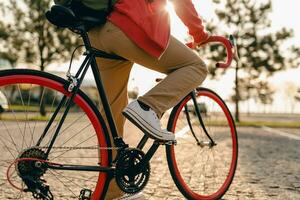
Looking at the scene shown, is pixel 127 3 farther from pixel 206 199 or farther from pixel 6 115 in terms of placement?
pixel 206 199

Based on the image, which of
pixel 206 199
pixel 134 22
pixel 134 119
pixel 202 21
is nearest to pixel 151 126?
pixel 134 119

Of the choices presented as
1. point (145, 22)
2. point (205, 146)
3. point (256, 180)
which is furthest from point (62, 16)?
point (256, 180)

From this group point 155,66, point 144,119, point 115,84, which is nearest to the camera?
point 144,119

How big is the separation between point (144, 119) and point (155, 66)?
34cm

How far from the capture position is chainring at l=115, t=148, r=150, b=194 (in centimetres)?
286

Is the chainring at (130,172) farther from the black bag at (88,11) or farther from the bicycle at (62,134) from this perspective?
the black bag at (88,11)

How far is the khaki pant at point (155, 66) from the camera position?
9.18ft

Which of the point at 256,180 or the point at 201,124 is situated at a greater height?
the point at 201,124

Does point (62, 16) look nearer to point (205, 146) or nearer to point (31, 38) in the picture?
point (205, 146)

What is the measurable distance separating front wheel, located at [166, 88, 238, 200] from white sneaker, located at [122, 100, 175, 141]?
612 mm

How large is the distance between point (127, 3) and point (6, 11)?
1202 inches

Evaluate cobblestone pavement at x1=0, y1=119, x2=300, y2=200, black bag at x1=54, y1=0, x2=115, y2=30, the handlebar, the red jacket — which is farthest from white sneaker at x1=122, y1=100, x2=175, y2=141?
cobblestone pavement at x1=0, y1=119, x2=300, y2=200

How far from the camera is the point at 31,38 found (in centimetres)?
3141

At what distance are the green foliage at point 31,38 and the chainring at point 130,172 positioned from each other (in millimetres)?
28601
